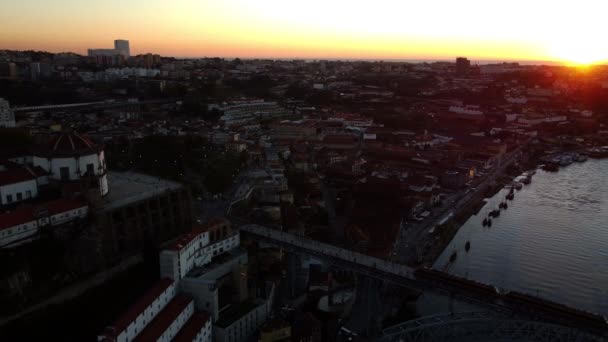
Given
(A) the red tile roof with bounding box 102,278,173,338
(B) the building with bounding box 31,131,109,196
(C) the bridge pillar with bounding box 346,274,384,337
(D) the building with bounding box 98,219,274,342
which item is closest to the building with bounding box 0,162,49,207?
(B) the building with bounding box 31,131,109,196

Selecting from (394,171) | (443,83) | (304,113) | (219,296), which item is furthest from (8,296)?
(443,83)

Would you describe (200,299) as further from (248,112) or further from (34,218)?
(248,112)

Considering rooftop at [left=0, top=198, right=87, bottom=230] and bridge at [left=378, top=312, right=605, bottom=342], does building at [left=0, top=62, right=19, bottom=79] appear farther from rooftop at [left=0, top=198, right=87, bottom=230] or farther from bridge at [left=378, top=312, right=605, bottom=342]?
bridge at [left=378, top=312, right=605, bottom=342]

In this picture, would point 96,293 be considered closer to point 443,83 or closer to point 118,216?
point 118,216

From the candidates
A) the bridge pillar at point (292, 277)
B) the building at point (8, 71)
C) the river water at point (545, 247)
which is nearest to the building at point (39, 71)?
the building at point (8, 71)

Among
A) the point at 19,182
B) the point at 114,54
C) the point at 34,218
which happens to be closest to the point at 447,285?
the point at 34,218
